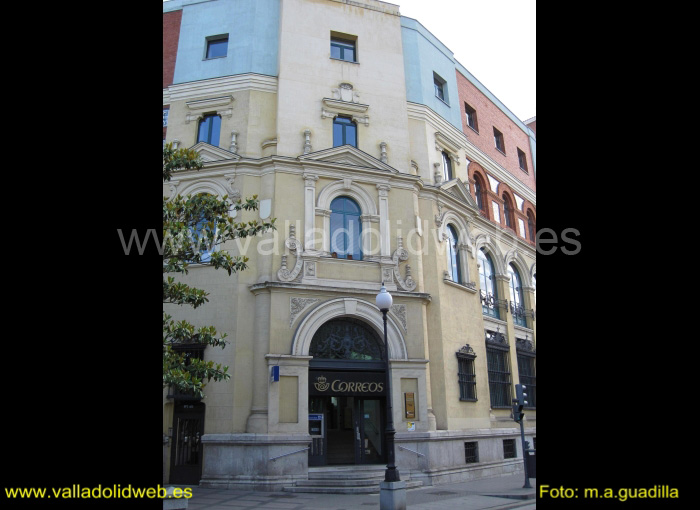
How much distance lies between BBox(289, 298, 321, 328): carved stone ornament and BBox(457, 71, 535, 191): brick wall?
45.8ft

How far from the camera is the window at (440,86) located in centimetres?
2422

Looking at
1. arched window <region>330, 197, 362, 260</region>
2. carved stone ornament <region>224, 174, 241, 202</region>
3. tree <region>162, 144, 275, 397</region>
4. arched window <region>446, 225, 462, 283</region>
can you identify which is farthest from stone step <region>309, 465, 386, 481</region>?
carved stone ornament <region>224, 174, 241, 202</region>

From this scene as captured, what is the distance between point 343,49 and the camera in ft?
70.7

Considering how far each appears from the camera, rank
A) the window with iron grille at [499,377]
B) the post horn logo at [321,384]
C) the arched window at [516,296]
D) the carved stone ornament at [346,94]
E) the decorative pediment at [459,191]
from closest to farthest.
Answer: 1. the post horn logo at [321,384]
2. the carved stone ornament at [346,94]
3. the window with iron grille at [499,377]
4. the decorative pediment at [459,191]
5. the arched window at [516,296]

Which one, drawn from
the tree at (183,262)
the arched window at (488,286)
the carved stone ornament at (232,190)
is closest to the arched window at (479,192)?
the arched window at (488,286)

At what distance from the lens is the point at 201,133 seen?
1980cm

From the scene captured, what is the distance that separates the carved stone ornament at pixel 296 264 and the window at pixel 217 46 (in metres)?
9.48

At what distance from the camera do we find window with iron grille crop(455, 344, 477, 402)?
18.6 m

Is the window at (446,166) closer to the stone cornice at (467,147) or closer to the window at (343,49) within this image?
the stone cornice at (467,147)

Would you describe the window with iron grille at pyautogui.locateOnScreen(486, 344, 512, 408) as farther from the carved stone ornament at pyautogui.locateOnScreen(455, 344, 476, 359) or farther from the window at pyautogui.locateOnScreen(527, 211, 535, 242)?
the window at pyautogui.locateOnScreen(527, 211, 535, 242)
